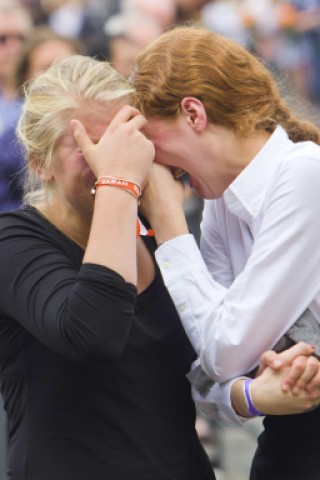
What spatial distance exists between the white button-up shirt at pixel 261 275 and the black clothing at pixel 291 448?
0.52 feet

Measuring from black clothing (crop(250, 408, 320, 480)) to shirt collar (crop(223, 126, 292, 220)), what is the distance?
47 cm

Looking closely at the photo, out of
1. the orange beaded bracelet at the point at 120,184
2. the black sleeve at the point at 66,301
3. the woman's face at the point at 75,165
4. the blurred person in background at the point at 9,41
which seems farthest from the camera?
the blurred person in background at the point at 9,41

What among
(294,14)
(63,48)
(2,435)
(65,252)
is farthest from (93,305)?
(294,14)

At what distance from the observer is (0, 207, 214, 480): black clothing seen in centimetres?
200

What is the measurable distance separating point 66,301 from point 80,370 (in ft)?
0.67

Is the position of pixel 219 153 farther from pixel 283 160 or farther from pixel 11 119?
pixel 11 119

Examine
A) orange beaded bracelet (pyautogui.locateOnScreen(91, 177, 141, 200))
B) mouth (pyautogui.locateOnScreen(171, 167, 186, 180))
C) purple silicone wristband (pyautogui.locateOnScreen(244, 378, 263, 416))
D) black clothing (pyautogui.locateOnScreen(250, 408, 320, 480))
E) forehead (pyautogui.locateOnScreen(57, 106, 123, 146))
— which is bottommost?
black clothing (pyautogui.locateOnScreen(250, 408, 320, 480))

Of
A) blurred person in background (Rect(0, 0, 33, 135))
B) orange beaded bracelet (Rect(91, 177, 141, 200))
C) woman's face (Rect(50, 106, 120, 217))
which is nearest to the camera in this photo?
orange beaded bracelet (Rect(91, 177, 141, 200))

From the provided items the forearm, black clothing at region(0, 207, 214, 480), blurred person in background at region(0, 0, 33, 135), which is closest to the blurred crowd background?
blurred person in background at region(0, 0, 33, 135)

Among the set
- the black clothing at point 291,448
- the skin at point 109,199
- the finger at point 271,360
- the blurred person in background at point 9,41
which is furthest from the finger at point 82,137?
the blurred person in background at point 9,41

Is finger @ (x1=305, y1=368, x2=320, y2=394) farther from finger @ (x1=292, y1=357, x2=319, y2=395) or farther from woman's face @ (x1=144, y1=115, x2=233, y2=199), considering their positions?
woman's face @ (x1=144, y1=115, x2=233, y2=199)

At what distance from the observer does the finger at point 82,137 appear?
7.07 feet

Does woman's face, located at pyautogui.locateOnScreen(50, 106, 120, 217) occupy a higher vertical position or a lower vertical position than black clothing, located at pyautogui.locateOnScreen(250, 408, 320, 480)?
higher

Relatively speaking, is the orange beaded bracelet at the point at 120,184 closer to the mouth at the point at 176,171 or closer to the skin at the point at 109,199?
the skin at the point at 109,199
